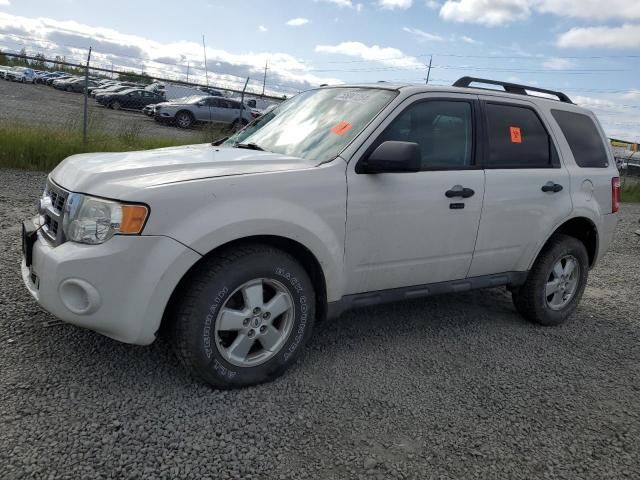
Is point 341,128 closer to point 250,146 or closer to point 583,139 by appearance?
point 250,146

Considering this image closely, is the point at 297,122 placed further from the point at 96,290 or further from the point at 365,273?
the point at 96,290

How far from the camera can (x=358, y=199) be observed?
333 cm

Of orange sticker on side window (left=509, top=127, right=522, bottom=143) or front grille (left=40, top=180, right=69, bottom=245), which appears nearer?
front grille (left=40, top=180, right=69, bottom=245)

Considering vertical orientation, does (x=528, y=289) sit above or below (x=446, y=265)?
below

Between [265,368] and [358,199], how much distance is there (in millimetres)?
1123

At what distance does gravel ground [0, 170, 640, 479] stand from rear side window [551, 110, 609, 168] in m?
1.57

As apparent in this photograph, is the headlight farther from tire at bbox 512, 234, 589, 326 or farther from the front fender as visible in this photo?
tire at bbox 512, 234, 589, 326

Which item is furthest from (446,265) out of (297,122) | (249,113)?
(249,113)

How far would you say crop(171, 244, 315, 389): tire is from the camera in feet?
9.49

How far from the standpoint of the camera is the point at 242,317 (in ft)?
9.91

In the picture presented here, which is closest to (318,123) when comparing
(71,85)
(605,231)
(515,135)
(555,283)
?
(515,135)

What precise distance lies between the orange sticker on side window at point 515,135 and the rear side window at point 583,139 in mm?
540

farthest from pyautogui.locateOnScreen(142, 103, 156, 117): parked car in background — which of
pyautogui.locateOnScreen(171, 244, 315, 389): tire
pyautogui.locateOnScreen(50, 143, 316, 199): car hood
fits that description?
pyautogui.locateOnScreen(171, 244, 315, 389): tire

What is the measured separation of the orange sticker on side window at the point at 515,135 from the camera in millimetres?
4227
